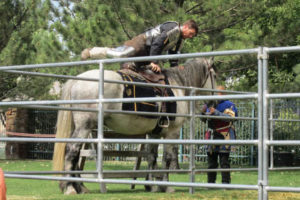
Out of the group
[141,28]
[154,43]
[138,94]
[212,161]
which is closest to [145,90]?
[138,94]

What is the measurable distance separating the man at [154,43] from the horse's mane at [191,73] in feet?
1.57

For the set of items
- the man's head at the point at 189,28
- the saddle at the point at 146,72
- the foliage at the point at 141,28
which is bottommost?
the saddle at the point at 146,72

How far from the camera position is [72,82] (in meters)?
7.99

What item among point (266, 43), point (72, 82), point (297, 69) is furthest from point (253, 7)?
point (72, 82)

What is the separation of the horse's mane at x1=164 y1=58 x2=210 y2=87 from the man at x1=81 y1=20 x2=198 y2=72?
48cm

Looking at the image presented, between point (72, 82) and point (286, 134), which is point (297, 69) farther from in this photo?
point (72, 82)

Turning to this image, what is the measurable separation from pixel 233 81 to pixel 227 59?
244 inches

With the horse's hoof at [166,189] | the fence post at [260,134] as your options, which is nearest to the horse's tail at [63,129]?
the horse's hoof at [166,189]

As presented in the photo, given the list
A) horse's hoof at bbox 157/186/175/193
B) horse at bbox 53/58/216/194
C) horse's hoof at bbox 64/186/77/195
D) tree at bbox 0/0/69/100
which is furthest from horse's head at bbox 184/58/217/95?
tree at bbox 0/0/69/100

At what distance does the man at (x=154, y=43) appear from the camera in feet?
26.9

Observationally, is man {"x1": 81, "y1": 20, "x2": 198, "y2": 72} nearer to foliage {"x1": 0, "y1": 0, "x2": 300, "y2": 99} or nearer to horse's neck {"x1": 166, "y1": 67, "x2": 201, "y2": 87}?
horse's neck {"x1": 166, "y1": 67, "x2": 201, "y2": 87}

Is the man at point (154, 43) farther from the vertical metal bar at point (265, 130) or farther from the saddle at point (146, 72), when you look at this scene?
the vertical metal bar at point (265, 130)

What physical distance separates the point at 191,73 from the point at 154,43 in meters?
1.13

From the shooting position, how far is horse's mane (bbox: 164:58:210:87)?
8.92 m
